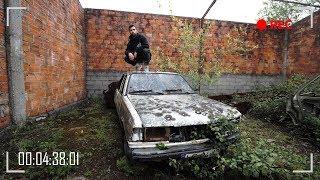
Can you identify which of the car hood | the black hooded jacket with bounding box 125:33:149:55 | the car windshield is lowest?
the car hood

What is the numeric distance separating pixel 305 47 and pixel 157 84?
8.31m

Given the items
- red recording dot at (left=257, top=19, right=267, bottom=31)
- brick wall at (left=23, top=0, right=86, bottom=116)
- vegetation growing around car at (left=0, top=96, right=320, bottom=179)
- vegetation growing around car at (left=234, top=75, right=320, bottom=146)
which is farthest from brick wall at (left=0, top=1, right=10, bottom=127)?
red recording dot at (left=257, top=19, right=267, bottom=31)

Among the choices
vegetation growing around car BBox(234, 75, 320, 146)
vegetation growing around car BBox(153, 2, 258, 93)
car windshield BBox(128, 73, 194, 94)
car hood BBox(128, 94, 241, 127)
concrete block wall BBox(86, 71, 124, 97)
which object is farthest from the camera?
concrete block wall BBox(86, 71, 124, 97)

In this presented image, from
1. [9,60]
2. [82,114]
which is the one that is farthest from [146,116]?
[82,114]

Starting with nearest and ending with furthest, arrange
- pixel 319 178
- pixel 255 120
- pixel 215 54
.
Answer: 1. pixel 319 178
2. pixel 255 120
3. pixel 215 54

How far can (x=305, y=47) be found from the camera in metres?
10.6

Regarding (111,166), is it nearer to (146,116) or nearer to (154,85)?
(146,116)

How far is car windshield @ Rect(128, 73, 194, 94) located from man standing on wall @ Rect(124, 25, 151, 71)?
1969 millimetres

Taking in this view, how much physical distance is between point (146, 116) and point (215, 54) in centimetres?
779

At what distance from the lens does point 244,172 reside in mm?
3211

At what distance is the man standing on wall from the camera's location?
24.0ft

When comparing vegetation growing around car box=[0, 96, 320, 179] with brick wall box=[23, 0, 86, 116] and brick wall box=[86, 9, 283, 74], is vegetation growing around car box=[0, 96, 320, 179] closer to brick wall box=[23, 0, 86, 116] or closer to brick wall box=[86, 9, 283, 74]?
brick wall box=[23, 0, 86, 116]

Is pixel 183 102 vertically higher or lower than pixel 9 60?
lower

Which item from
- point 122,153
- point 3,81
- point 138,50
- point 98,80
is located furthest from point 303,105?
point 98,80
